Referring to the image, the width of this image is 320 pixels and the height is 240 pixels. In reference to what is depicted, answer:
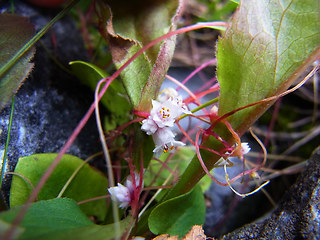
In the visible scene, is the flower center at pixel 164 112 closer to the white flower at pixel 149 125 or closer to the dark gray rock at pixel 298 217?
the white flower at pixel 149 125

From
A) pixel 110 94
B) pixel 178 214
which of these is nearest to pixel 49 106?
pixel 110 94

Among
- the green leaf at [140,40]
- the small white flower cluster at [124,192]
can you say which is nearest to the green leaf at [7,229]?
the small white flower cluster at [124,192]

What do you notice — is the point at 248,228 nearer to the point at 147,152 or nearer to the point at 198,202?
the point at 198,202

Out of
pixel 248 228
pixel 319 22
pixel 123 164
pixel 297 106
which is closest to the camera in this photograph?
pixel 319 22

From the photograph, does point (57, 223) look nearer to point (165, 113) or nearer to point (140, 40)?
point (165, 113)

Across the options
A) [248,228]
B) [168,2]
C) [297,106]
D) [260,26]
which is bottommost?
[297,106]

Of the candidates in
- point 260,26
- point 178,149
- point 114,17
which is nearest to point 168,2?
point 114,17

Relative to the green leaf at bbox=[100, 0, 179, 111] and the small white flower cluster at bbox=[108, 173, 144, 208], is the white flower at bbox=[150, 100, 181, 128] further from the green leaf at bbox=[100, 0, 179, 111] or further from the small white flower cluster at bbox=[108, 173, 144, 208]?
the small white flower cluster at bbox=[108, 173, 144, 208]
